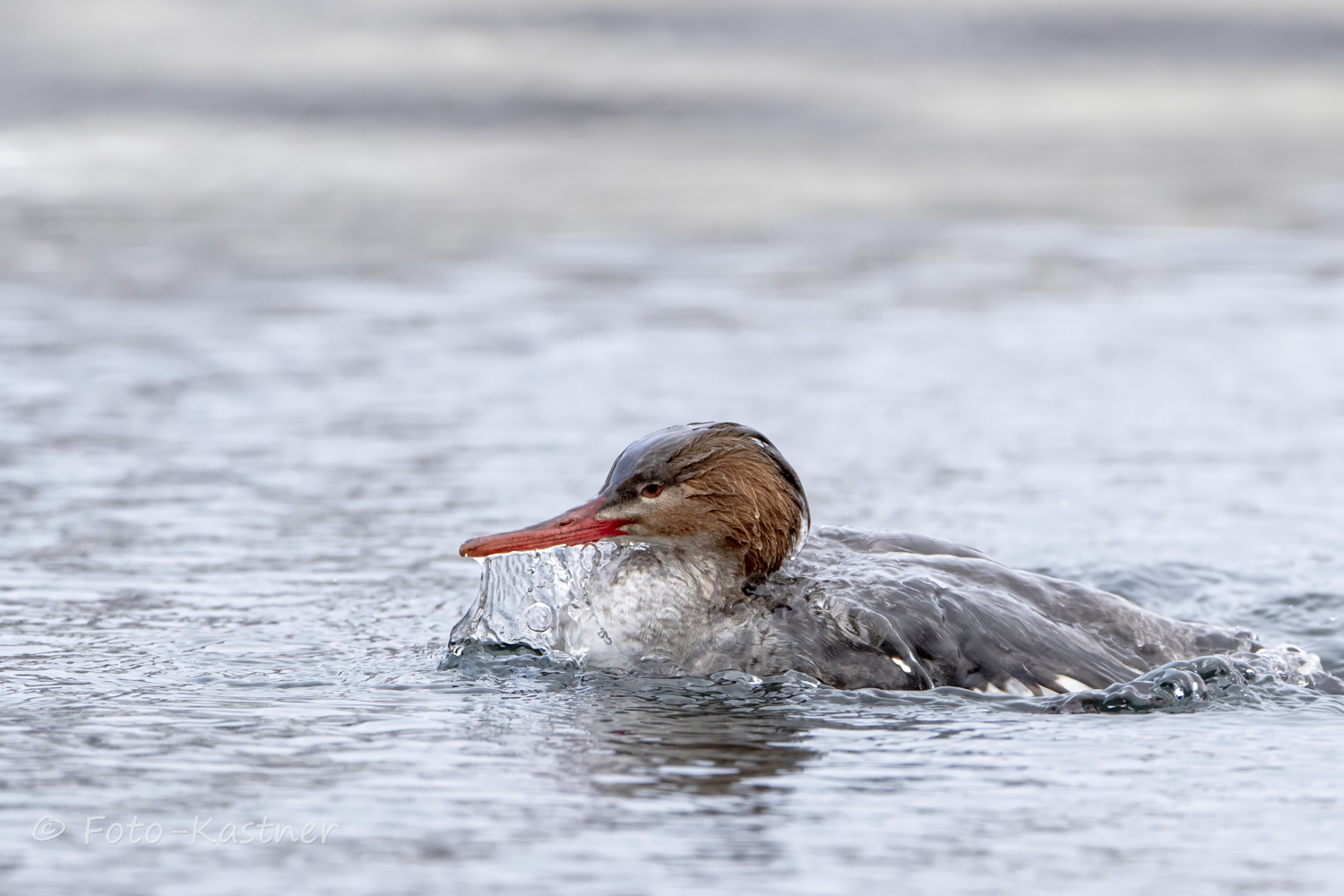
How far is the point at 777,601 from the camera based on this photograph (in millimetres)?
6168

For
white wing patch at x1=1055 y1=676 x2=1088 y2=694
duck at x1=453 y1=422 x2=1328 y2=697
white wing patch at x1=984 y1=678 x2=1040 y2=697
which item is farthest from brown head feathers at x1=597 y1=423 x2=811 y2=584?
white wing patch at x1=1055 y1=676 x2=1088 y2=694

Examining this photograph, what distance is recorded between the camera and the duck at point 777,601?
5922 millimetres

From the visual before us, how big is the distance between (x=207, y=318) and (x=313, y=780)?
8791 millimetres

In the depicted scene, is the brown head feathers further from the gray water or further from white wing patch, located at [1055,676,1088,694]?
white wing patch, located at [1055,676,1088,694]

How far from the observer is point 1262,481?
364 inches

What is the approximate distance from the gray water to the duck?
0.14 metres

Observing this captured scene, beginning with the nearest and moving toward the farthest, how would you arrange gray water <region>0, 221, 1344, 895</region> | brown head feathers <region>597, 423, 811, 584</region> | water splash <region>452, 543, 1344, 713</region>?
gray water <region>0, 221, 1344, 895</region> < water splash <region>452, 543, 1344, 713</region> < brown head feathers <region>597, 423, 811, 584</region>

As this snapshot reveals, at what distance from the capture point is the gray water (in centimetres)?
445

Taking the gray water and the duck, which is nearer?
the gray water

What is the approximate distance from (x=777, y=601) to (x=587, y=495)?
8.86 feet

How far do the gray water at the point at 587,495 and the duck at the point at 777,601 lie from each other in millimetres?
143

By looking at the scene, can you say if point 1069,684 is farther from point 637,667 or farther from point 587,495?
A: point 587,495

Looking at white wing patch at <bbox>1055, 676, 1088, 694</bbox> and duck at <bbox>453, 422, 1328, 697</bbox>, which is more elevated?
duck at <bbox>453, 422, 1328, 697</bbox>

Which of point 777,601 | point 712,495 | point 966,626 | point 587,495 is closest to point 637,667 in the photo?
point 777,601
